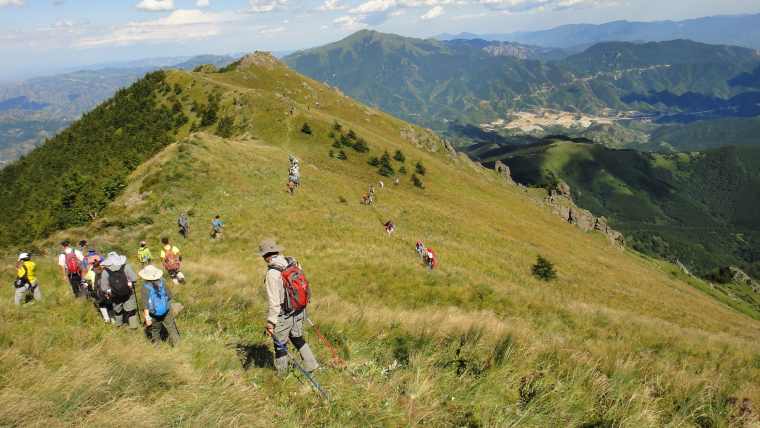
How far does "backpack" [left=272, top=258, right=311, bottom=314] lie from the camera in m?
7.52

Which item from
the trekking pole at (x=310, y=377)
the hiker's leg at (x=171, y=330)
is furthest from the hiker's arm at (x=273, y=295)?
the hiker's leg at (x=171, y=330)

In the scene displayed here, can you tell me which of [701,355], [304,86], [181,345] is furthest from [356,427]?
[304,86]

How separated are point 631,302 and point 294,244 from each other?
31.4 metres

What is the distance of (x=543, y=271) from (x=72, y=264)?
34804 millimetres

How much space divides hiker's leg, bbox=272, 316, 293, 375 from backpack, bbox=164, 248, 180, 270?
12.6m

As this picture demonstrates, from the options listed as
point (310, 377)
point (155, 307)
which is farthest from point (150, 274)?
point (310, 377)

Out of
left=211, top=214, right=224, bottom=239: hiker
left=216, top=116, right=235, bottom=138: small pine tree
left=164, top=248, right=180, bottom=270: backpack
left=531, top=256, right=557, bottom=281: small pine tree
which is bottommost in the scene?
left=531, top=256, right=557, bottom=281: small pine tree

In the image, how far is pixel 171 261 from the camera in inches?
711

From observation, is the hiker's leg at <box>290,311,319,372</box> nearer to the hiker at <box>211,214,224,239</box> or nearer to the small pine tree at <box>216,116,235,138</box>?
the hiker at <box>211,214,224,239</box>

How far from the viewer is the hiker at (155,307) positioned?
874 cm

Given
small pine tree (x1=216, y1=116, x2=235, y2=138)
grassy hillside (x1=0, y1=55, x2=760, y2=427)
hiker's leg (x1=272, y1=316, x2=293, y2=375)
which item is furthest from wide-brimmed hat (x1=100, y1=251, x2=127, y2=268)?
small pine tree (x1=216, y1=116, x2=235, y2=138)

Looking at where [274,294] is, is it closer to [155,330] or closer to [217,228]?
[155,330]

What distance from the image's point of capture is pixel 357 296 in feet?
63.8

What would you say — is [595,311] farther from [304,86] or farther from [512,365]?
[304,86]
